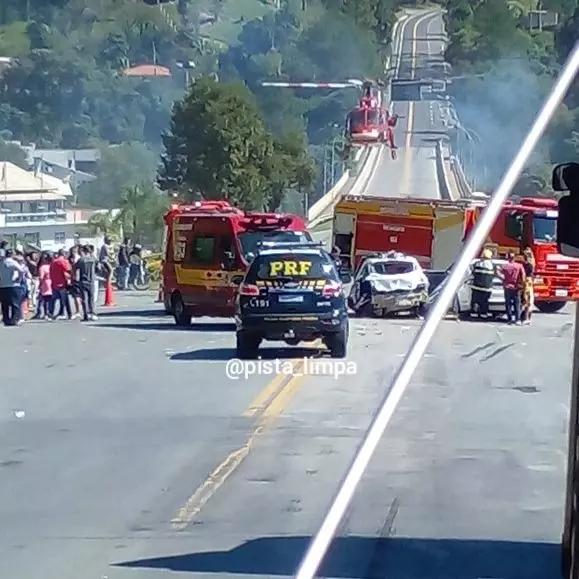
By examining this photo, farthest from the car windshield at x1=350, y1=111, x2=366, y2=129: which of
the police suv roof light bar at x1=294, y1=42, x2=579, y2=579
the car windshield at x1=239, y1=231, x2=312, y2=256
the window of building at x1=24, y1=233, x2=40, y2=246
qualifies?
the police suv roof light bar at x1=294, y1=42, x2=579, y2=579

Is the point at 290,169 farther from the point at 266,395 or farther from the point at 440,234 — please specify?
the point at 266,395

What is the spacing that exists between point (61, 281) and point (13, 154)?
1653 cm

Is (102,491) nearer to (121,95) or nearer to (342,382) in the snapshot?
(342,382)

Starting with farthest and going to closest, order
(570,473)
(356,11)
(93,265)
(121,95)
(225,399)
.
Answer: (121,95) → (93,265) → (356,11) → (225,399) → (570,473)

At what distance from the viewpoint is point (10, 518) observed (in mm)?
9820

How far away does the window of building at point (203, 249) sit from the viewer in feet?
86.3

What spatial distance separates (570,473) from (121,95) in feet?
118

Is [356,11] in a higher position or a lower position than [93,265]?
higher

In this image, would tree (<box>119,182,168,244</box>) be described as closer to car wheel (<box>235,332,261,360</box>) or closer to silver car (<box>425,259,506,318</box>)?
silver car (<box>425,259,506,318</box>)

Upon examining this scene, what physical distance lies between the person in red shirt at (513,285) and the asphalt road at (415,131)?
3017 mm

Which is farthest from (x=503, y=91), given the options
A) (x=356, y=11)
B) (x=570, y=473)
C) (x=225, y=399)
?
(x=570, y=473)

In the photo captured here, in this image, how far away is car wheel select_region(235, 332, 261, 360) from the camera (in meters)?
19.6

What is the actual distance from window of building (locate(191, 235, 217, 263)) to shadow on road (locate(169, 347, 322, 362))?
5245 millimetres

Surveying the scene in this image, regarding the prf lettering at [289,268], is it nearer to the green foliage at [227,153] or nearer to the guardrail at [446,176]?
the guardrail at [446,176]
